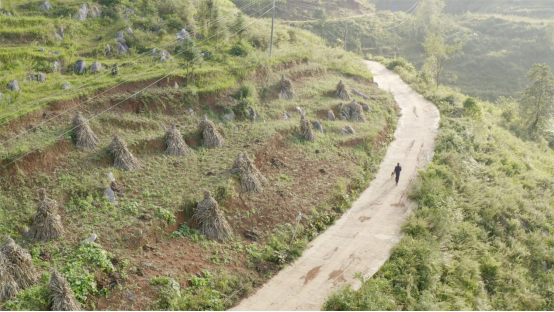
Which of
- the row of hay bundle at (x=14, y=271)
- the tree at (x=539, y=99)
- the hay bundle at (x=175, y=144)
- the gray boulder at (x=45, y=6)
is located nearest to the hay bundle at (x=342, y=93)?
the hay bundle at (x=175, y=144)

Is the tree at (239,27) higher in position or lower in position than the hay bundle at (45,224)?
higher

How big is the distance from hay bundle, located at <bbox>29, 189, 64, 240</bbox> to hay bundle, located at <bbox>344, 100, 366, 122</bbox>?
19991mm

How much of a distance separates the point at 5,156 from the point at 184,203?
289 inches

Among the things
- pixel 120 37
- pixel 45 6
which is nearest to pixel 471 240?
pixel 120 37

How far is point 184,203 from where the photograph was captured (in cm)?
1683

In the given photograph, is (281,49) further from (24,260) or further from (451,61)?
(451,61)

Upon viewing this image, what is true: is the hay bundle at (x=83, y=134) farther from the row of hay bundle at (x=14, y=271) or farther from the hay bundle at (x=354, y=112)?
the hay bundle at (x=354, y=112)

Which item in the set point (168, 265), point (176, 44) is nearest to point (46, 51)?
point (176, 44)

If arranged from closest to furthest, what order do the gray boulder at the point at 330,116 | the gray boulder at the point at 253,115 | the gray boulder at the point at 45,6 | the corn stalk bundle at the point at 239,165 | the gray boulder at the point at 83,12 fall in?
the corn stalk bundle at the point at 239,165
the gray boulder at the point at 253,115
the gray boulder at the point at 330,116
the gray boulder at the point at 45,6
the gray boulder at the point at 83,12

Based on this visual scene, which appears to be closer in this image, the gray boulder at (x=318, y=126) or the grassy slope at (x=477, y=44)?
the gray boulder at (x=318, y=126)

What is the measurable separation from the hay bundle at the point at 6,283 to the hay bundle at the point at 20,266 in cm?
9

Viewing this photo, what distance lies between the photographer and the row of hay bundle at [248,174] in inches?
737

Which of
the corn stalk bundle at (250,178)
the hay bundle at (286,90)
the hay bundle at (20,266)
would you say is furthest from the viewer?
the hay bundle at (286,90)

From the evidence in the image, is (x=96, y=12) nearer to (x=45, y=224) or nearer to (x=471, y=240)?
(x=45, y=224)
